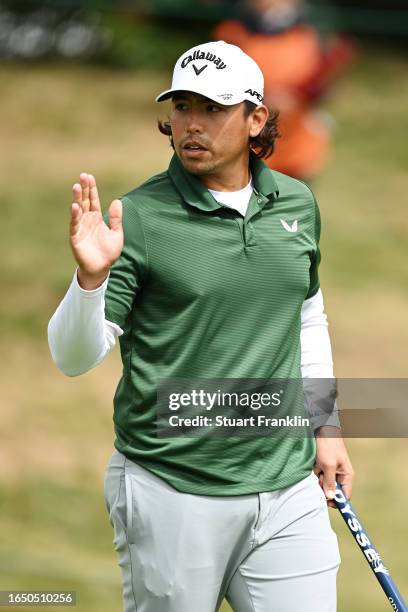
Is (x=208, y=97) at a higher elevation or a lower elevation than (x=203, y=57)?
lower

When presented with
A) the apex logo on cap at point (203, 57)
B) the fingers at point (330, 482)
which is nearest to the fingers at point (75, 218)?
the apex logo on cap at point (203, 57)

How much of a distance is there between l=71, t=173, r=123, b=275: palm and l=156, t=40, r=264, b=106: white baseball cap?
423 mm

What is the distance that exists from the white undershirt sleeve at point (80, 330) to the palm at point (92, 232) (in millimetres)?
64

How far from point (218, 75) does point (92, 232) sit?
61 cm

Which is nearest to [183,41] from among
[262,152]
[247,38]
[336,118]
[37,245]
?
[336,118]

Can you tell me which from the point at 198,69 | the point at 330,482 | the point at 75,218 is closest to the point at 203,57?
the point at 198,69

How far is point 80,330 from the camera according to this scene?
12.5 ft

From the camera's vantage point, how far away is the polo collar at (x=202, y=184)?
4.11 metres

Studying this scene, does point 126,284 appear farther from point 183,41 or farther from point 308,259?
point 183,41

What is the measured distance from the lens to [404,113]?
1641 cm

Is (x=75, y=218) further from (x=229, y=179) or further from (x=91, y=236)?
(x=229, y=179)

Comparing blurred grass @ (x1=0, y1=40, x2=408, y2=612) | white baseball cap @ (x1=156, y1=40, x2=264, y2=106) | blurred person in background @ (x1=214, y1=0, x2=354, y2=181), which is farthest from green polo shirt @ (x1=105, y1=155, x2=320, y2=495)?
blurred person in background @ (x1=214, y1=0, x2=354, y2=181)

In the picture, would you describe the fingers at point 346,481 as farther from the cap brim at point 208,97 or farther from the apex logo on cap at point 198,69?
the apex logo on cap at point 198,69

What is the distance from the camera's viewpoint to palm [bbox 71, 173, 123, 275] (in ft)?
12.3
